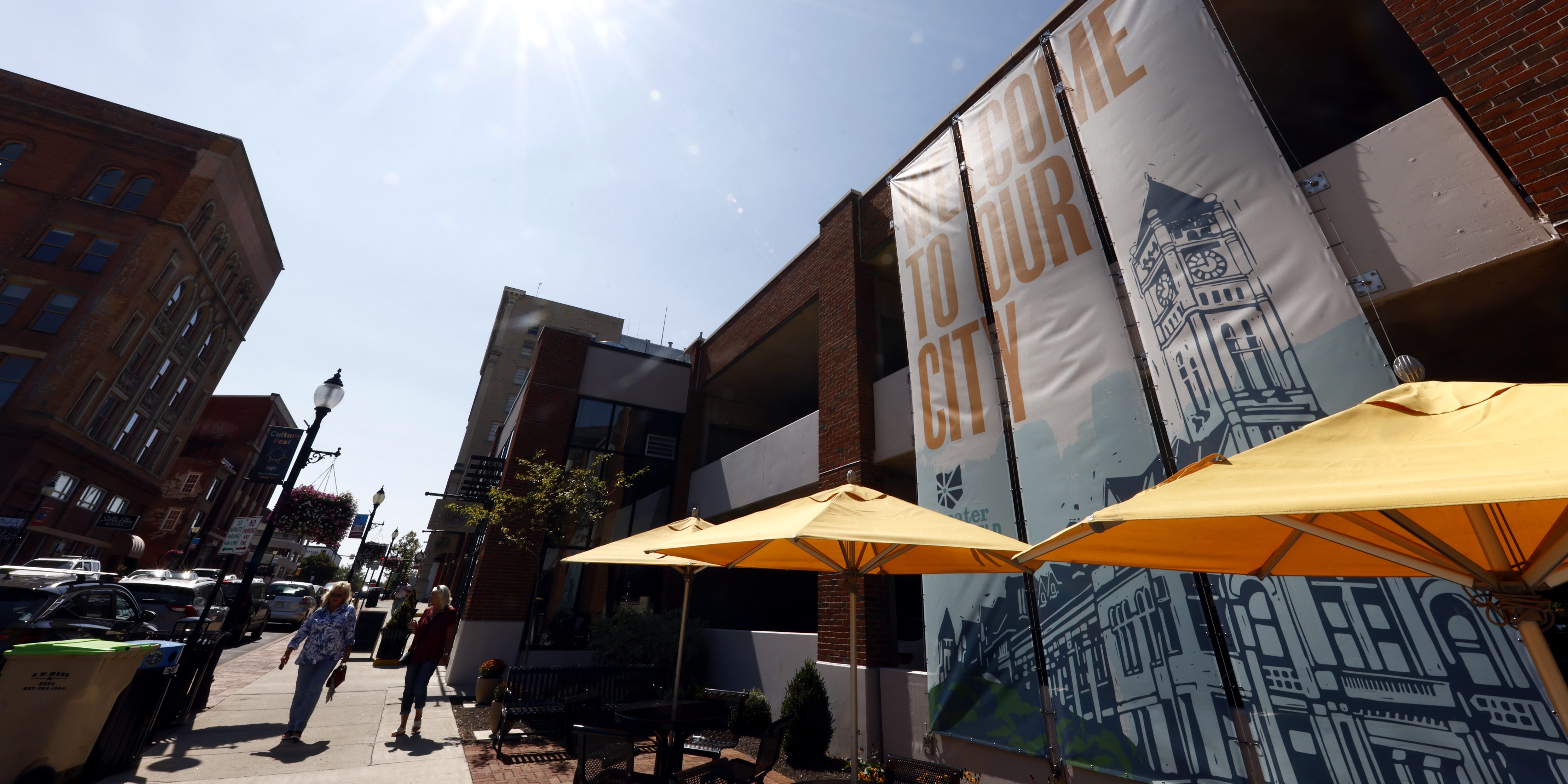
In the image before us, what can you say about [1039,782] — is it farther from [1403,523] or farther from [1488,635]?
[1403,523]

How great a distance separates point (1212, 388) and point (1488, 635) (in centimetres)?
229

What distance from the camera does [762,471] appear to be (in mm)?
12352

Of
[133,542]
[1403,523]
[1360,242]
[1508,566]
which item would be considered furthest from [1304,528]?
[133,542]

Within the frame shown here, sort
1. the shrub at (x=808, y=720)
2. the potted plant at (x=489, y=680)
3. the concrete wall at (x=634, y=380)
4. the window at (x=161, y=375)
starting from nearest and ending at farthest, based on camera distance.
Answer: the shrub at (x=808, y=720) → the potted plant at (x=489, y=680) → the concrete wall at (x=634, y=380) → the window at (x=161, y=375)

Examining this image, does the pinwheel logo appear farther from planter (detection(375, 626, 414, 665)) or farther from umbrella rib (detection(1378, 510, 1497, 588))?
planter (detection(375, 626, 414, 665))

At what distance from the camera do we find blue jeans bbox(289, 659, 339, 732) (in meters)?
6.57

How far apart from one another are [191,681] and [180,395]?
4105 centimetres

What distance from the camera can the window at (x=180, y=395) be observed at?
34.0m

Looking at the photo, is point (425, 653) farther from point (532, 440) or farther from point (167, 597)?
point (167, 597)

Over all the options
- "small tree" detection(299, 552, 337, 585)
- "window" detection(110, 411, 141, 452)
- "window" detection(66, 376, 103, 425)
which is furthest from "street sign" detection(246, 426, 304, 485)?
"small tree" detection(299, 552, 337, 585)

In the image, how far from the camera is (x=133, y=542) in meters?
31.6

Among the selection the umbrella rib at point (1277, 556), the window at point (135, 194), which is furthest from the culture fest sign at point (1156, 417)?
the window at point (135, 194)

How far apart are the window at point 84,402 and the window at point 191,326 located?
6782 mm

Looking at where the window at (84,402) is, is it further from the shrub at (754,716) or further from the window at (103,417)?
the shrub at (754,716)
